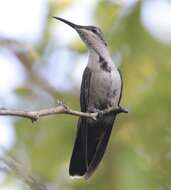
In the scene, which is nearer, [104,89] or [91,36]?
[104,89]

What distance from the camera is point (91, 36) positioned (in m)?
5.30

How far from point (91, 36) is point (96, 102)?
70 cm

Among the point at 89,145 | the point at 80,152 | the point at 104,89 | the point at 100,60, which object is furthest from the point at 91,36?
the point at 80,152

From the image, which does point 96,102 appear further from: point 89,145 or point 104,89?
point 89,145

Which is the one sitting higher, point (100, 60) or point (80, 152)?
point (100, 60)

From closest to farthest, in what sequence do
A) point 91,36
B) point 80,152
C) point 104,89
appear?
point 80,152
point 104,89
point 91,36

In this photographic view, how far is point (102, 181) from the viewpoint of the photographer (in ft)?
13.0

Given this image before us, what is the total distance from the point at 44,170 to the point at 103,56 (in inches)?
46.9

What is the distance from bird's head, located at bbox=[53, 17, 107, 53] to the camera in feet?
17.1

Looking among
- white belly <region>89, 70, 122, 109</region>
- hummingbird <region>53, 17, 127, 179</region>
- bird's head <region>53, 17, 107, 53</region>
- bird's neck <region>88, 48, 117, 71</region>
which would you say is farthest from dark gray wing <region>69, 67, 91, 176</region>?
bird's head <region>53, 17, 107, 53</region>

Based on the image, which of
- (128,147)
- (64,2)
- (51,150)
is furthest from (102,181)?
(64,2)

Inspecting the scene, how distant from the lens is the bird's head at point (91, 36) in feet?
17.1

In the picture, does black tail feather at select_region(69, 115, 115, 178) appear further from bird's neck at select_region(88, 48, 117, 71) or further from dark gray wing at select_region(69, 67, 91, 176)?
bird's neck at select_region(88, 48, 117, 71)

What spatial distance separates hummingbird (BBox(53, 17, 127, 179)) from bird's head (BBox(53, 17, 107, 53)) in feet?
0.03
